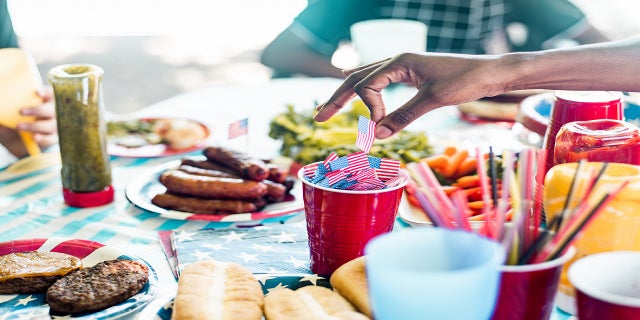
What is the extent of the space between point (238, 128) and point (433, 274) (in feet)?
3.87

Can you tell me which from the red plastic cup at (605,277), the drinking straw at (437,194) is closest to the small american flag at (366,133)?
the drinking straw at (437,194)

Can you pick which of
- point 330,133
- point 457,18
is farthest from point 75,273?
point 457,18

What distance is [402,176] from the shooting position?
3.68 ft

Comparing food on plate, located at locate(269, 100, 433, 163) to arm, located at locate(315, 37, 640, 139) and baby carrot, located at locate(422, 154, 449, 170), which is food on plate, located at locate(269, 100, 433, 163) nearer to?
baby carrot, located at locate(422, 154, 449, 170)

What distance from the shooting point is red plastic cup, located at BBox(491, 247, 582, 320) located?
0.74 meters

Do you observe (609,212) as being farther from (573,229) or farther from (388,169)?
(388,169)

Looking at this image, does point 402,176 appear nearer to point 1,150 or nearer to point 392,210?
point 392,210

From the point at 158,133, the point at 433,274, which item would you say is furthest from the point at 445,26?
the point at 433,274

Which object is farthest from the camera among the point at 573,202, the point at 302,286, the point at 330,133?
the point at 330,133

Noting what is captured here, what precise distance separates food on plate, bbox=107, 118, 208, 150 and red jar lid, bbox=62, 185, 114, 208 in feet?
1.30

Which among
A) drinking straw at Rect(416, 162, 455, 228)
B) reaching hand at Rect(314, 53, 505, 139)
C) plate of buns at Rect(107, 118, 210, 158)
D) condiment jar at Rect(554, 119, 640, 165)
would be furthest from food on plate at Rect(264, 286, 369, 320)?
plate of buns at Rect(107, 118, 210, 158)

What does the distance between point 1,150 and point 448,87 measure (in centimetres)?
131

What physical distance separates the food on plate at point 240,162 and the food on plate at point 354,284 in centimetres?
55

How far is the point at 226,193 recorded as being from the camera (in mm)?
1463
